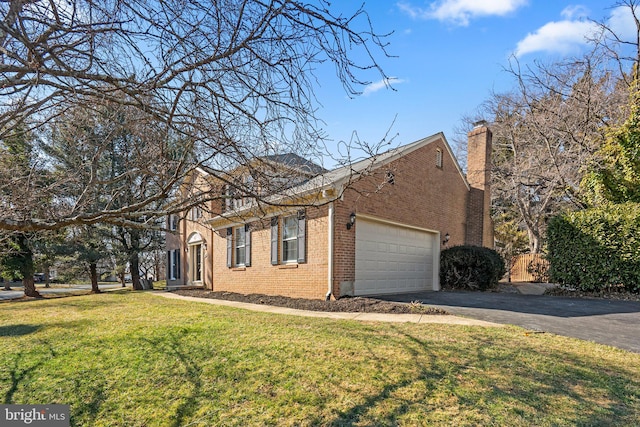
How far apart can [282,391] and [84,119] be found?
369 centimetres

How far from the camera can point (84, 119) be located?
13.5 feet

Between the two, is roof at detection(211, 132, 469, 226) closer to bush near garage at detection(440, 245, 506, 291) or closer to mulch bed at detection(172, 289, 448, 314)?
mulch bed at detection(172, 289, 448, 314)

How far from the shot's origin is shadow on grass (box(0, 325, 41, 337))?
6.80 meters

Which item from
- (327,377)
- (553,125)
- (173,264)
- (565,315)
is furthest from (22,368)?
(553,125)

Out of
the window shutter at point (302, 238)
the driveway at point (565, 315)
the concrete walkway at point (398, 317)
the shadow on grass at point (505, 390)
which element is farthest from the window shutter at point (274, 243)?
the shadow on grass at point (505, 390)

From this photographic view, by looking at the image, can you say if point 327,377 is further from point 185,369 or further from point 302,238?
point 302,238

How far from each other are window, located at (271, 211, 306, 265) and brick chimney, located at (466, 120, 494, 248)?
8051 mm

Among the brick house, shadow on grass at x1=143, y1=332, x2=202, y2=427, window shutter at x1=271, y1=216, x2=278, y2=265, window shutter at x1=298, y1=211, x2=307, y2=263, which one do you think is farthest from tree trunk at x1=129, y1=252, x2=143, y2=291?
shadow on grass at x1=143, y1=332, x2=202, y2=427

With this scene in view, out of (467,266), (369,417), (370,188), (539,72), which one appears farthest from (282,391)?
(539,72)

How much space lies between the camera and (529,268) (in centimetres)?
1588

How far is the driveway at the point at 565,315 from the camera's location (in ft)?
18.2

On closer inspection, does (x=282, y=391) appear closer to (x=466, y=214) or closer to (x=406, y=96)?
(x=406, y=96)

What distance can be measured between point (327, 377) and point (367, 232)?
6796 millimetres

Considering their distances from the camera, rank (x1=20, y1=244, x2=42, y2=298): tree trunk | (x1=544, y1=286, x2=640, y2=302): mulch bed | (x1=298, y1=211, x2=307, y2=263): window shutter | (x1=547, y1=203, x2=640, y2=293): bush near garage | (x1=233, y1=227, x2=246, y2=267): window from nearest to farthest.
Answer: (x1=544, y1=286, x2=640, y2=302): mulch bed, (x1=547, y1=203, x2=640, y2=293): bush near garage, (x1=298, y1=211, x2=307, y2=263): window shutter, (x1=233, y1=227, x2=246, y2=267): window, (x1=20, y1=244, x2=42, y2=298): tree trunk
